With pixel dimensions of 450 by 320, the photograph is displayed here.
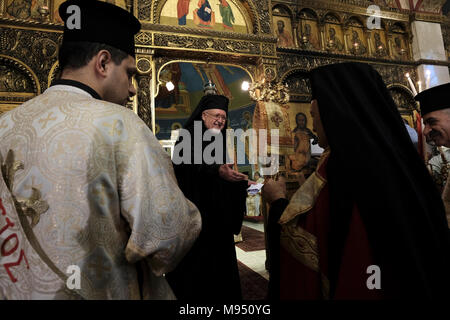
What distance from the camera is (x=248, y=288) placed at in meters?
3.38

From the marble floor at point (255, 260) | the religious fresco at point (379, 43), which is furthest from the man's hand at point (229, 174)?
the religious fresco at point (379, 43)

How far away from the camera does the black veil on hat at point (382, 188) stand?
102 cm

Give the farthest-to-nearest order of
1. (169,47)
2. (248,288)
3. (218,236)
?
1. (169,47)
2. (248,288)
3. (218,236)

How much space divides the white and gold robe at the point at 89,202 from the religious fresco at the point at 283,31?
6.35 m

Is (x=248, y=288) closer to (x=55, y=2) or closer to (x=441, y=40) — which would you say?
(x=55, y=2)

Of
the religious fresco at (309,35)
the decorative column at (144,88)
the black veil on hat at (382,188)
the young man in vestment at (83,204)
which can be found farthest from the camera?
the religious fresco at (309,35)

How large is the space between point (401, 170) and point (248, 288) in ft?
9.50

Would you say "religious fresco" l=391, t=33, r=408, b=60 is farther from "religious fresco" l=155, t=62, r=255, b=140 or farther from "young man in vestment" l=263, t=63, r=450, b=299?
"young man in vestment" l=263, t=63, r=450, b=299

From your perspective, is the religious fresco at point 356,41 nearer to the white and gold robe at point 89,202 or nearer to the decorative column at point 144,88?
the decorative column at point 144,88

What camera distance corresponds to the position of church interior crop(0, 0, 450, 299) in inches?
185

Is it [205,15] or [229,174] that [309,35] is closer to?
[205,15]
